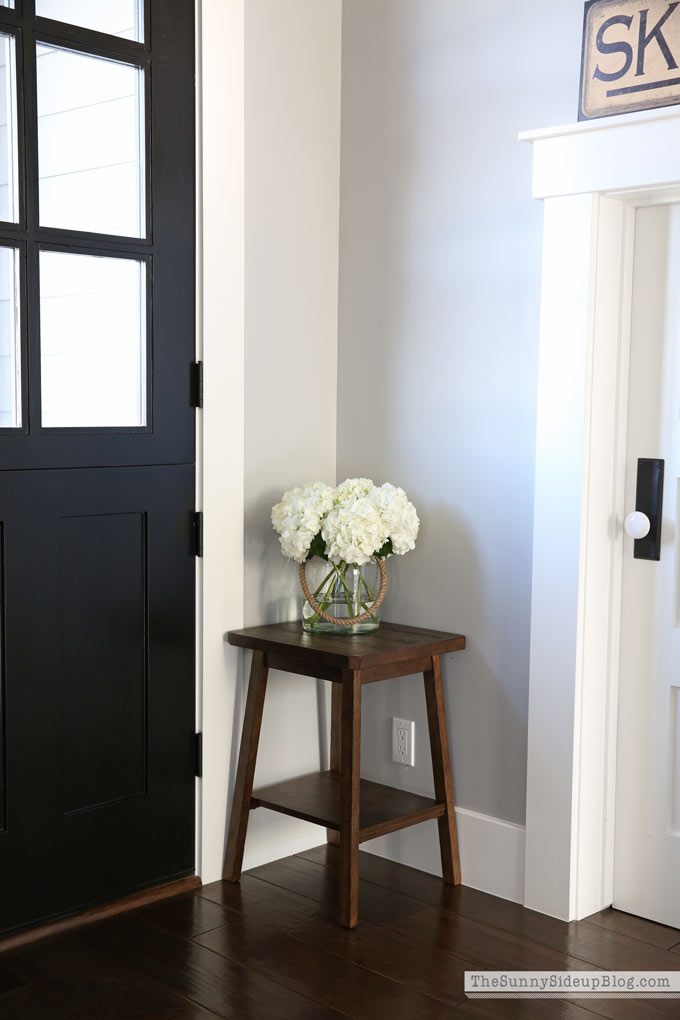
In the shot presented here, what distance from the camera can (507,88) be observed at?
8.86ft

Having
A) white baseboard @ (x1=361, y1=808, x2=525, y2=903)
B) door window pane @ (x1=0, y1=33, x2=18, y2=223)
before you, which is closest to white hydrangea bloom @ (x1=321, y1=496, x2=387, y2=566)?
white baseboard @ (x1=361, y1=808, x2=525, y2=903)

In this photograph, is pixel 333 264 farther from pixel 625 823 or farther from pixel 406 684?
pixel 625 823

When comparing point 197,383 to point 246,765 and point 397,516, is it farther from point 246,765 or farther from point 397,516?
point 246,765

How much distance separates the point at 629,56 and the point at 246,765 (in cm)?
192

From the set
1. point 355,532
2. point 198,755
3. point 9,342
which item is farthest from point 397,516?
point 9,342

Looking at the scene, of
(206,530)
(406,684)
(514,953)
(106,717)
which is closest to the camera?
(514,953)

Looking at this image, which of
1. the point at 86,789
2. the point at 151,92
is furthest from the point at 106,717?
the point at 151,92

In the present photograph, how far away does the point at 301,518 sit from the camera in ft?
9.04

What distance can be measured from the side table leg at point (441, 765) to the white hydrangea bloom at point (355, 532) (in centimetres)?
34

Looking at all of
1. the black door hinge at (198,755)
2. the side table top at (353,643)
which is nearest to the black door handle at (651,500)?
the side table top at (353,643)

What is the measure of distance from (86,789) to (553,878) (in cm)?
114

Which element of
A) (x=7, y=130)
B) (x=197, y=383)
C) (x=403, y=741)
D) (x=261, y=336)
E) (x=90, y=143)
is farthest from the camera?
(x=403, y=741)

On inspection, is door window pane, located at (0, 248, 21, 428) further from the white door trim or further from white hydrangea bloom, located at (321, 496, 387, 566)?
the white door trim

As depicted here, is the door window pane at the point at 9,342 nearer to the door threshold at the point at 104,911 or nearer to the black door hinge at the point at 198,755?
the black door hinge at the point at 198,755
